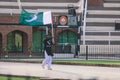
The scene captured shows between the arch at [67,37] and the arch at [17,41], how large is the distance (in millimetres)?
3167

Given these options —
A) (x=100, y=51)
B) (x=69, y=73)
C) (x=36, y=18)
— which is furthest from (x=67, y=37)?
(x=69, y=73)

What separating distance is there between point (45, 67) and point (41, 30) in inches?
757

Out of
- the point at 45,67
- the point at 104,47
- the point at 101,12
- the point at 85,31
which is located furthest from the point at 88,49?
the point at 45,67

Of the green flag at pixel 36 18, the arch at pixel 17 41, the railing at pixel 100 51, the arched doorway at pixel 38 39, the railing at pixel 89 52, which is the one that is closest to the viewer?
the green flag at pixel 36 18

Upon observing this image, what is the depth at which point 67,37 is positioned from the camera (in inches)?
1769

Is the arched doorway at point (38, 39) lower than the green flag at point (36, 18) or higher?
lower

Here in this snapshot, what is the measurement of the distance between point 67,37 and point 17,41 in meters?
4.45

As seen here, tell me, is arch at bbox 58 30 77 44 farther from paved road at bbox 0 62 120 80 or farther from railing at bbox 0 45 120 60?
paved road at bbox 0 62 120 80

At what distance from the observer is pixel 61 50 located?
3709 centimetres

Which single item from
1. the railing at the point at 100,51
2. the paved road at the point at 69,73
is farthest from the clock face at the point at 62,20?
the paved road at the point at 69,73

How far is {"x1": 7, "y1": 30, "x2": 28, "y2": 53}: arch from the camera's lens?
43906mm

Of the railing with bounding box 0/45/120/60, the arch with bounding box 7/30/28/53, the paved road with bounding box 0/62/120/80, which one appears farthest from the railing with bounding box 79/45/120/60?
the paved road with bounding box 0/62/120/80

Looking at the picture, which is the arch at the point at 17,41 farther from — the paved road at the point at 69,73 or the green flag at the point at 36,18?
the paved road at the point at 69,73

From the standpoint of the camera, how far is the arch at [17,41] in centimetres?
4391
